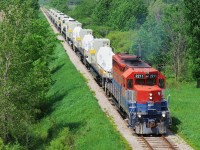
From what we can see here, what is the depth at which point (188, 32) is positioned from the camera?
5781cm

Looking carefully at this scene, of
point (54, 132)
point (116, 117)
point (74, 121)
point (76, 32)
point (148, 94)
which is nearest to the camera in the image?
point (148, 94)

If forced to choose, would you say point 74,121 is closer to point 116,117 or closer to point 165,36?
point 116,117

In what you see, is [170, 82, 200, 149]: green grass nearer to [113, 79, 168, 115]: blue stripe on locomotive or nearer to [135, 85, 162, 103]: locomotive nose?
→ [113, 79, 168, 115]: blue stripe on locomotive

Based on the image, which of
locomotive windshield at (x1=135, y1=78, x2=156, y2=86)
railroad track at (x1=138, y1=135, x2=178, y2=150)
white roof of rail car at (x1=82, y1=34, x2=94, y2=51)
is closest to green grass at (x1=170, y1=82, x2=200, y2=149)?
railroad track at (x1=138, y1=135, x2=178, y2=150)

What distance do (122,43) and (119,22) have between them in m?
23.8

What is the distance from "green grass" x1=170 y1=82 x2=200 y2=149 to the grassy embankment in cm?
501

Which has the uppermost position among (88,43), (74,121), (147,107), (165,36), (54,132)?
(165,36)

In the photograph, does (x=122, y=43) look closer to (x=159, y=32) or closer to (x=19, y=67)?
(x=159, y=32)

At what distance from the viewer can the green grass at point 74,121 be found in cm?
3086

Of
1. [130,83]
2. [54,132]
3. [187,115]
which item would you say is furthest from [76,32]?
[130,83]

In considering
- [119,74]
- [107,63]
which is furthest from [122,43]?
[119,74]

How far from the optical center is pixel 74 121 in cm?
3966

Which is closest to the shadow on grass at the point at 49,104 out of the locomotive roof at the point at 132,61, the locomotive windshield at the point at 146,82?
the locomotive roof at the point at 132,61

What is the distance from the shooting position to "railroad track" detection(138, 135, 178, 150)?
2974 centimetres
